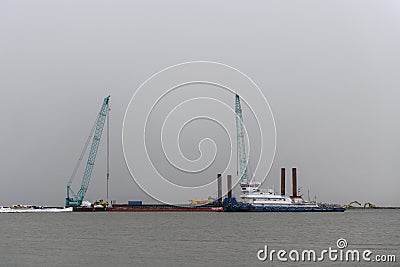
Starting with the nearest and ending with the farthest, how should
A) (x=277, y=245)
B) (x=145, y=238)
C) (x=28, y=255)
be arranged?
1. (x=28, y=255)
2. (x=277, y=245)
3. (x=145, y=238)

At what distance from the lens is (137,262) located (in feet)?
125

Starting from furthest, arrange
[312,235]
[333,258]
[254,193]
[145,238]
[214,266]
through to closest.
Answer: [254,193], [312,235], [145,238], [333,258], [214,266]

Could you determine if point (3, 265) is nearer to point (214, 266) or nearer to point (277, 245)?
point (214, 266)

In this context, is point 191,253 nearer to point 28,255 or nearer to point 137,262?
point 137,262

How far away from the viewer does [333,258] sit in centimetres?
3875

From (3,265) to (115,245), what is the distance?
14.0 meters

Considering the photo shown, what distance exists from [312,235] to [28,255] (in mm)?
29652

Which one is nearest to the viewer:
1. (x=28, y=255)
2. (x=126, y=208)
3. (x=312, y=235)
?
(x=28, y=255)

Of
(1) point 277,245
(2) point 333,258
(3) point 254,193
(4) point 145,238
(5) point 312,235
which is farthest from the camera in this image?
(3) point 254,193

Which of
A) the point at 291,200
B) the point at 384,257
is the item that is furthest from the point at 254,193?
the point at 384,257

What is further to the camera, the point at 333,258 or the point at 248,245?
the point at 248,245

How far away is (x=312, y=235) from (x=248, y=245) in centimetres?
1394

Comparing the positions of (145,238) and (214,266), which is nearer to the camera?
(214,266)

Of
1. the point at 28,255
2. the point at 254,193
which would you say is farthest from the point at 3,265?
the point at 254,193
